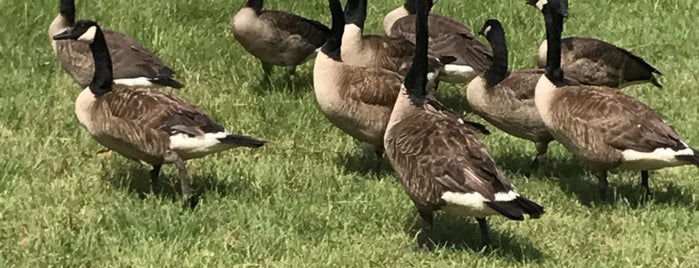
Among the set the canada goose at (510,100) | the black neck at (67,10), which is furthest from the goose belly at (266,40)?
the canada goose at (510,100)

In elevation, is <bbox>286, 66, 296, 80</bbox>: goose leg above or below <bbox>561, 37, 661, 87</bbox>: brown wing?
below

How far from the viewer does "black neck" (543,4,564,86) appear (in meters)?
8.84

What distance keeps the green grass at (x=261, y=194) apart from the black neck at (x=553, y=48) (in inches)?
39.2

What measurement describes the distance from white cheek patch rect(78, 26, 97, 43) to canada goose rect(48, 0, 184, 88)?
1033 millimetres

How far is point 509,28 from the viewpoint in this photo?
1327cm

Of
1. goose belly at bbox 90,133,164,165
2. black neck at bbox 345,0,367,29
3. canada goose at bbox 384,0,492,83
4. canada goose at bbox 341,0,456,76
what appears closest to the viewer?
goose belly at bbox 90,133,164,165

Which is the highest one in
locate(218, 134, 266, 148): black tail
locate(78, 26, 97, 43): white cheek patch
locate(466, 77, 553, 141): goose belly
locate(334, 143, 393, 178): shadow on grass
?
locate(78, 26, 97, 43): white cheek patch

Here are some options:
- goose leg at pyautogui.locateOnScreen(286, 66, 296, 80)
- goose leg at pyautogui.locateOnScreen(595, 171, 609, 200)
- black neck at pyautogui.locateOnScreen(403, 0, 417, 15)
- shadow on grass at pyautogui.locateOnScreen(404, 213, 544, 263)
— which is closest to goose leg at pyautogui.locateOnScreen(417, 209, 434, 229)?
shadow on grass at pyautogui.locateOnScreen(404, 213, 544, 263)

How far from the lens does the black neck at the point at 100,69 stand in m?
8.48

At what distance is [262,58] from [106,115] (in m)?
3.53

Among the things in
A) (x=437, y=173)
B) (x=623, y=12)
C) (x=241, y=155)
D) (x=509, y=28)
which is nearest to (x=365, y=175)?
(x=241, y=155)

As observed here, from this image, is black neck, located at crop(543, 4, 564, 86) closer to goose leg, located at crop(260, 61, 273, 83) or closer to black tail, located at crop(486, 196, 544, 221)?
black tail, located at crop(486, 196, 544, 221)

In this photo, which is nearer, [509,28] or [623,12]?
[509,28]

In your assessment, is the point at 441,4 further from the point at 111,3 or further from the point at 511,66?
the point at 111,3
